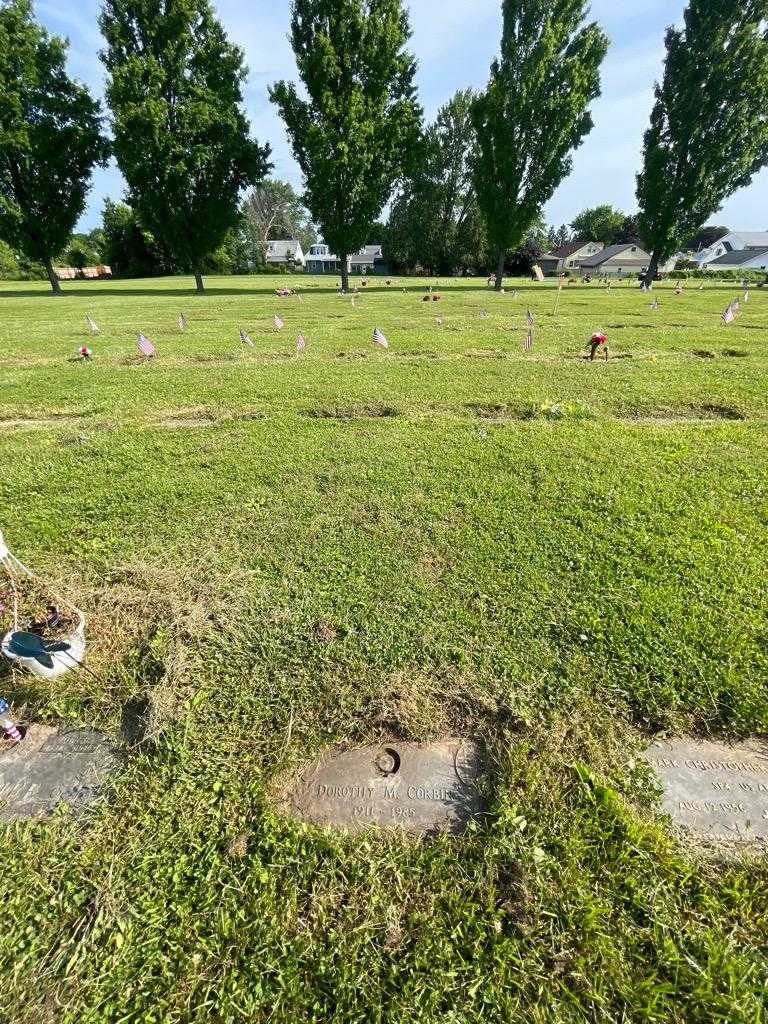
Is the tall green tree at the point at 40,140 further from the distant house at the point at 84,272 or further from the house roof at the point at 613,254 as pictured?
the house roof at the point at 613,254

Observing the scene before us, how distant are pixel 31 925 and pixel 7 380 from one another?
831 centimetres

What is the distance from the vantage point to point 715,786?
1.71 meters

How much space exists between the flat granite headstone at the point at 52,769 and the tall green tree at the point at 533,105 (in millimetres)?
32203

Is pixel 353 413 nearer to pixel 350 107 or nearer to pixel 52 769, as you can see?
pixel 52 769

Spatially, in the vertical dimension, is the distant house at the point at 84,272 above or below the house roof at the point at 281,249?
below

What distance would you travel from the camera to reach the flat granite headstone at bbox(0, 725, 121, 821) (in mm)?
1708

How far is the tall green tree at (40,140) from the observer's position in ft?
73.0

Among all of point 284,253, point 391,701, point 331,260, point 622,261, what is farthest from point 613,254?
point 391,701

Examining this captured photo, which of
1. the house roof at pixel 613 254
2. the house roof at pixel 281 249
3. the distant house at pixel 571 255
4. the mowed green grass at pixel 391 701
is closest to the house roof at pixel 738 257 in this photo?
the house roof at pixel 613 254

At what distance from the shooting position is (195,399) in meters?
6.02

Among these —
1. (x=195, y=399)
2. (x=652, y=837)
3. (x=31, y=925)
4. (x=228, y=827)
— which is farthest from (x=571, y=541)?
(x=195, y=399)

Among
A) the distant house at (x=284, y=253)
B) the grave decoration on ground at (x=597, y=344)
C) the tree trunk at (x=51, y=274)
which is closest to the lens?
the grave decoration on ground at (x=597, y=344)

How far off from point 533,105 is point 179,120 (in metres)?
17.9

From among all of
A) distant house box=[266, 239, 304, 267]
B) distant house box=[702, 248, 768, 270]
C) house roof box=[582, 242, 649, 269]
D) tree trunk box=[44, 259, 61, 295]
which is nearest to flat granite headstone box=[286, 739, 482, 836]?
tree trunk box=[44, 259, 61, 295]
